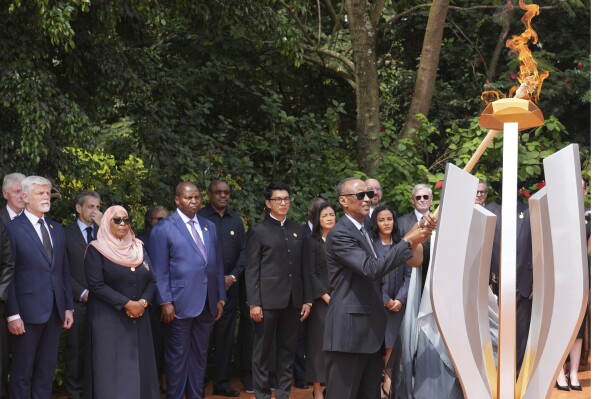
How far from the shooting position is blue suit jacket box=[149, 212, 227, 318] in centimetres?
952

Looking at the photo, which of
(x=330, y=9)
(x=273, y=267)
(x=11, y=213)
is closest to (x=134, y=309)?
(x=11, y=213)

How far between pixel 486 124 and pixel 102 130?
24.7 feet

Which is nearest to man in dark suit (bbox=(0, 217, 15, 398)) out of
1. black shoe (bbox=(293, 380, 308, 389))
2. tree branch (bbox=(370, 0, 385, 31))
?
black shoe (bbox=(293, 380, 308, 389))

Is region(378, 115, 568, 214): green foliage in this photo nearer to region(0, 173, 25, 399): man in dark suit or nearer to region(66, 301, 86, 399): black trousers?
region(66, 301, 86, 399): black trousers

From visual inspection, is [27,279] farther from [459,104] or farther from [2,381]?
[459,104]

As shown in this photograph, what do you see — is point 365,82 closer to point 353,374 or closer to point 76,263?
point 76,263

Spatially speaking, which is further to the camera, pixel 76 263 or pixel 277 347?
pixel 277 347

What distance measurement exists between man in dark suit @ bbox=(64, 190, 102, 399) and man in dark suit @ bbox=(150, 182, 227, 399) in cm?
67

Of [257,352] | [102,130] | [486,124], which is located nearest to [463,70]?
[102,130]

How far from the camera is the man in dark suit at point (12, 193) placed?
29.4 feet

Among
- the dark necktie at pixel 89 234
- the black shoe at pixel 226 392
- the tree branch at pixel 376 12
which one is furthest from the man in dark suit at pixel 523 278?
the tree branch at pixel 376 12

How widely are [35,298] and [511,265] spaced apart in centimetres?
447

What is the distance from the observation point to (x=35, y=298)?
860 centimetres

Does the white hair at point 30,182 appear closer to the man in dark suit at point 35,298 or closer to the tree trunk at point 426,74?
the man in dark suit at point 35,298
